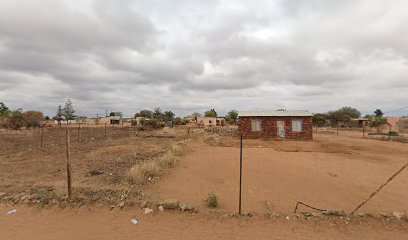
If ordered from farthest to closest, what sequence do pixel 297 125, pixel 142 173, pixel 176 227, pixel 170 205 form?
1. pixel 297 125
2. pixel 142 173
3. pixel 170 205
4. pixel 176 227

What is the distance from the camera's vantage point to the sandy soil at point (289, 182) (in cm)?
801

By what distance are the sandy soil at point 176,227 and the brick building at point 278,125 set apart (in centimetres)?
1988

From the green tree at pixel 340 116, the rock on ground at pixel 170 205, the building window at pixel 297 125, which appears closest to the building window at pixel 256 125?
the building window at pixel 297 125

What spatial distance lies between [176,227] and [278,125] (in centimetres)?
2186

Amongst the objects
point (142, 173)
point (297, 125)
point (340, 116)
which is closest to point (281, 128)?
point (297, 125)

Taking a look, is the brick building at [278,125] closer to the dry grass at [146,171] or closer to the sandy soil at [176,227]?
the dry grass at [146,171]

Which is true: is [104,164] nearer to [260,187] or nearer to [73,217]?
[73,217]

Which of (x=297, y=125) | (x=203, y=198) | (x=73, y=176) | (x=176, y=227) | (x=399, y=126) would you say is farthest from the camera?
(x=399, y=126)

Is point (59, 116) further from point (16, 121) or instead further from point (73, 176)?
point (73, 176)

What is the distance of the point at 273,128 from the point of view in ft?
86.9

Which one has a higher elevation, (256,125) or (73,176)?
(256,125)

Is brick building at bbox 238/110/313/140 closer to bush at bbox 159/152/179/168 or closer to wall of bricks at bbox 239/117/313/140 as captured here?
wall of bricks at bbox 239/117/313/140

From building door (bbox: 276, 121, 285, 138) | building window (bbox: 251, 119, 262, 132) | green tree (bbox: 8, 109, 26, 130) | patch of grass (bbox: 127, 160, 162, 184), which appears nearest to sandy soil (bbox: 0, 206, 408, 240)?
patch of grass (bbox: 127, 160, 162, 184)

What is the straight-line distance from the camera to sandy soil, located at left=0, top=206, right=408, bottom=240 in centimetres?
601
